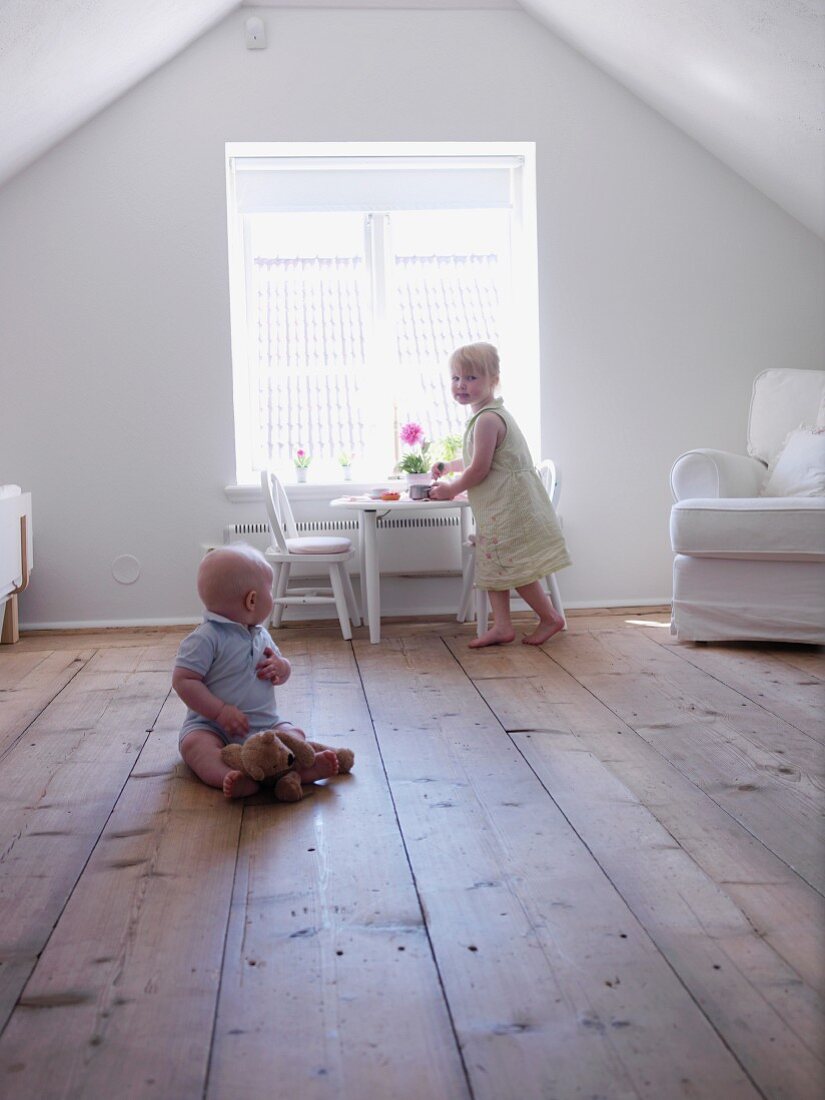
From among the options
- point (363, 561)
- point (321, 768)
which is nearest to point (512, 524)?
point (363, 561)

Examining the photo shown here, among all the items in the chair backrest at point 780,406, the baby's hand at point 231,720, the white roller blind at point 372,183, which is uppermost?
the white roller blind at point 372,183

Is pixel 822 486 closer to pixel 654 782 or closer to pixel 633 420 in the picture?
pixel 633 420

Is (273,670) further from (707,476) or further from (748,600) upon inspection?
(707,476)

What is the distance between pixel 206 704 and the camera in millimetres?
2426

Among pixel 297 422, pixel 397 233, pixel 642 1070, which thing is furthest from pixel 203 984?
pixel 397 233

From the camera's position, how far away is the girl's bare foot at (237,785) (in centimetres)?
227

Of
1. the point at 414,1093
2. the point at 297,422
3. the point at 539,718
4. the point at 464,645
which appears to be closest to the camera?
the point at 414,1093

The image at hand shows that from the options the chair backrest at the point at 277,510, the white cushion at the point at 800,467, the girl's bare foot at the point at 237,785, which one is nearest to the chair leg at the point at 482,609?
the chair backrest at the point at 277,510

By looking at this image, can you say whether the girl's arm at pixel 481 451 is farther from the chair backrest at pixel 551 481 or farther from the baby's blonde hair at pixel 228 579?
the baby's blonde hair at pixel 228 579

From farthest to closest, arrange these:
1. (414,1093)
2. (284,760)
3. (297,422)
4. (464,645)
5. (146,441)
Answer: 1. (297,422)
2. (146,441)
3. (464,645)
4. (284,760)
5. (414,1093)

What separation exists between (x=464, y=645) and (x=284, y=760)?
182 cm

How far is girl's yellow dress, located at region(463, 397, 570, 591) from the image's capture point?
399 centimetres

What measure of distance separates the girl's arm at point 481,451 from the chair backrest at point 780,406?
116cm

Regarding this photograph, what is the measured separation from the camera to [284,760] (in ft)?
7.47
